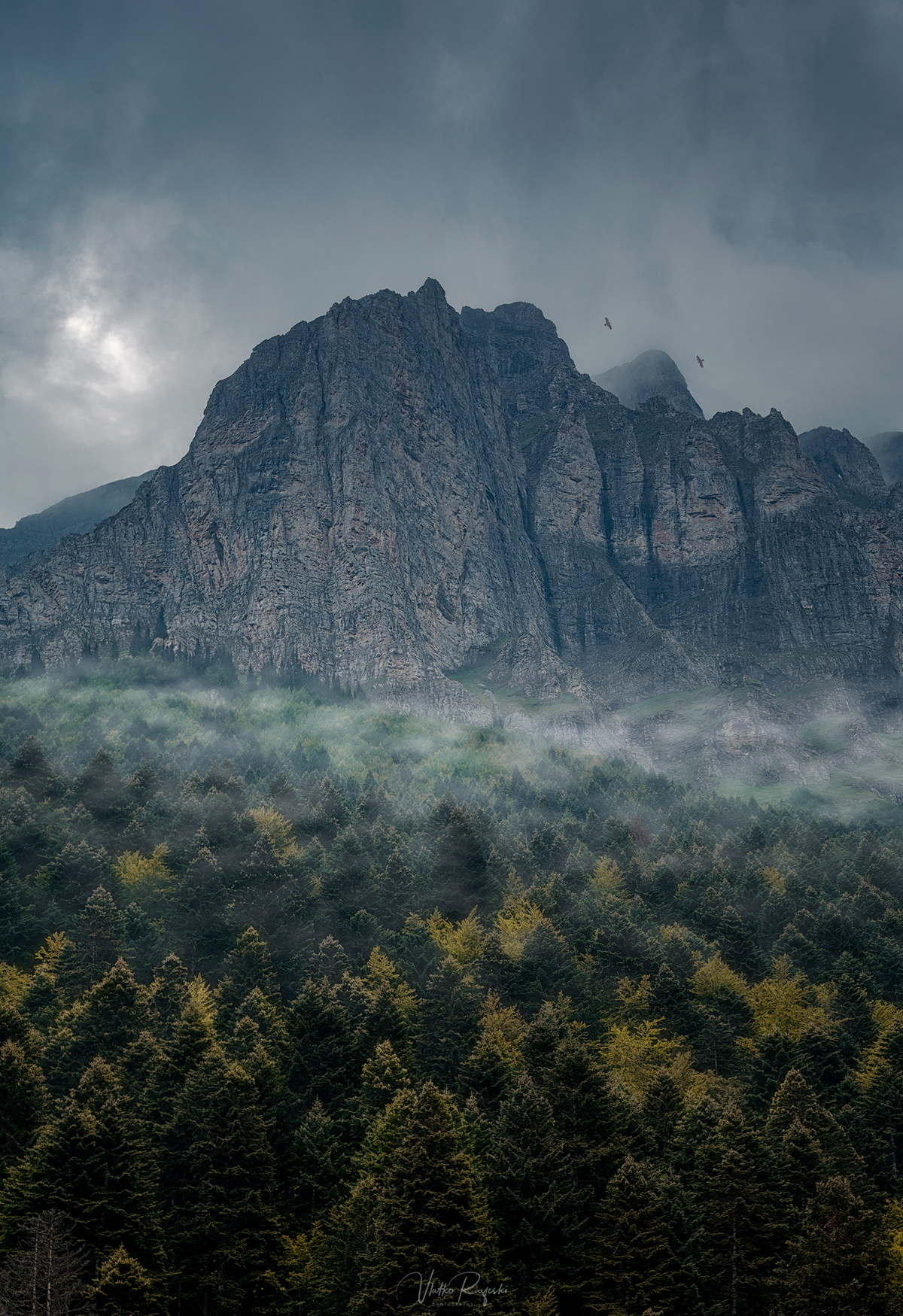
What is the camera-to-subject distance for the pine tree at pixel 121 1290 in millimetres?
36281

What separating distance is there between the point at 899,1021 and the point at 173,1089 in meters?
42.6

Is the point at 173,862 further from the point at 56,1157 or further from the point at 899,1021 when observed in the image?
the point at 899,1021

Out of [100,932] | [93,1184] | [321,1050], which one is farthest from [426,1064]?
[100,932]

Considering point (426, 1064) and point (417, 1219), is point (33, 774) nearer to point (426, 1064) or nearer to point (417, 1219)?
point (426, 1064)

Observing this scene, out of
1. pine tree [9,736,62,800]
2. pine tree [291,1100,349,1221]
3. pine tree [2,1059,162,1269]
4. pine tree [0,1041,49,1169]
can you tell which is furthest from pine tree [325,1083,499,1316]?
pine tree [9,736,62,800]

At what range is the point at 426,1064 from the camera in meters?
54.4

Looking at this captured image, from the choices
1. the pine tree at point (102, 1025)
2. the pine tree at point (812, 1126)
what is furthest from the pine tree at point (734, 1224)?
the pine tree at point (102, 1025)

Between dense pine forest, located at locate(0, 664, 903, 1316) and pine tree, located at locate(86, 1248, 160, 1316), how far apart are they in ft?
0.37

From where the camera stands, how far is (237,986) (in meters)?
61.5

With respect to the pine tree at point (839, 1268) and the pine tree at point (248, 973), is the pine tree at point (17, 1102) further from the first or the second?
the pine tree at point (839, 1268)

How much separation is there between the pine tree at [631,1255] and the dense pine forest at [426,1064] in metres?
0.13

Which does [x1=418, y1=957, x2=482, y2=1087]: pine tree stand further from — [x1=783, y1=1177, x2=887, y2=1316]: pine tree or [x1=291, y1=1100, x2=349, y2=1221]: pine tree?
[x1=783, y1=1177, x2=887, y2=1316]: pine tree

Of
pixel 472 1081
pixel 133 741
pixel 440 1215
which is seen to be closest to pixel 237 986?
pixel 472 1081

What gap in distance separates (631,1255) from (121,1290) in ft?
64.1
